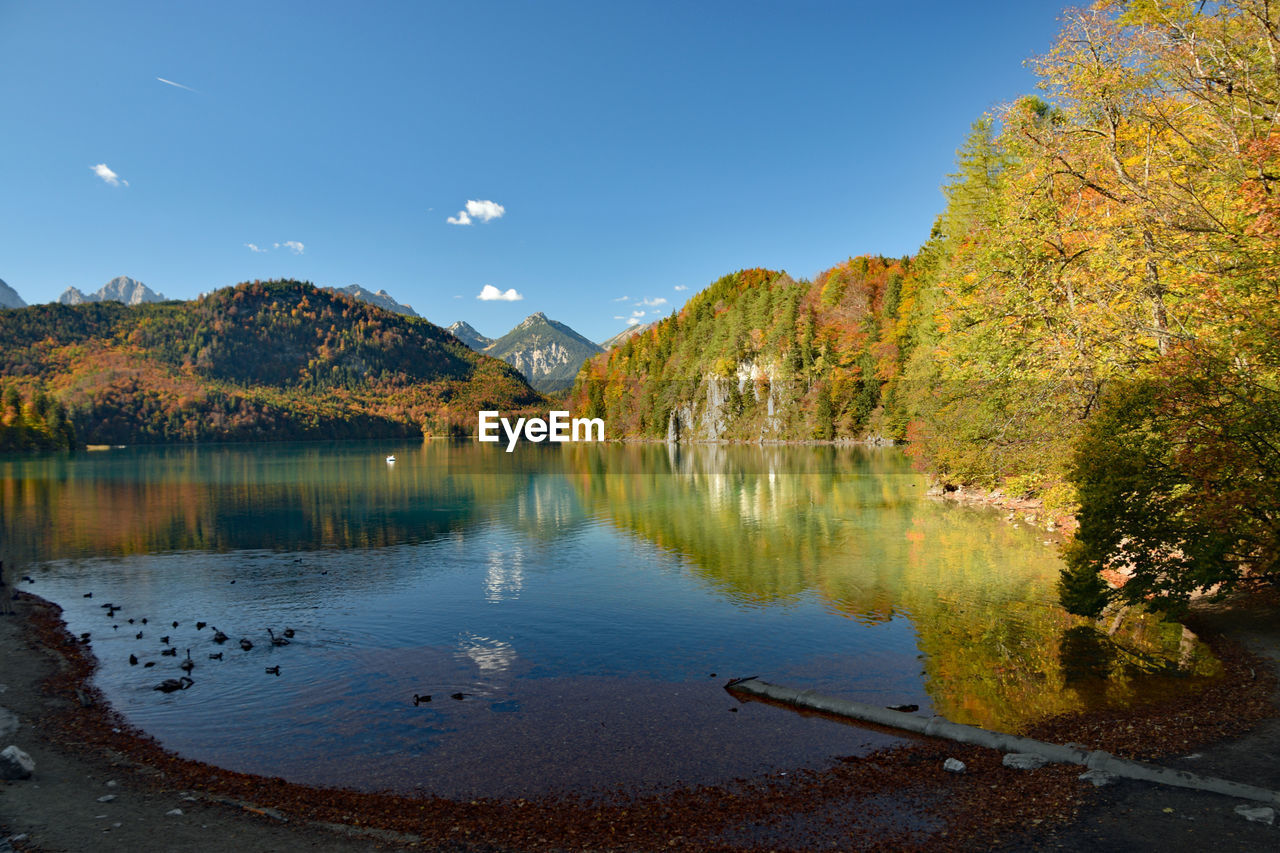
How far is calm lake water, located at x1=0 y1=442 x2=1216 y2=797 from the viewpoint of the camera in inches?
566

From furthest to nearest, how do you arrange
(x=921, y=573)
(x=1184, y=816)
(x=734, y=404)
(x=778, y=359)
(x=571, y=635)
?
(x=734, y=404), (x=778, y=359), (x=921, y=573), (x=571, y=635), (x=1184, y=816)

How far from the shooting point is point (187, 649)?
21344 mm

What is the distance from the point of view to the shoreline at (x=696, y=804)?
1019 cm

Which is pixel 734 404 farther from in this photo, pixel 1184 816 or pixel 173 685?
pixel 1184 816

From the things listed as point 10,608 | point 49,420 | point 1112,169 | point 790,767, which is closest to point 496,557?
point 10,608

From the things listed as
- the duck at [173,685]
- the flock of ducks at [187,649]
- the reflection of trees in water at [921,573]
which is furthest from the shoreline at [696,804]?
the flock of ducks at [187,649]

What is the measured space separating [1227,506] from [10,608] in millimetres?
39245

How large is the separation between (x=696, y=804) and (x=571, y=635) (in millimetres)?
11547

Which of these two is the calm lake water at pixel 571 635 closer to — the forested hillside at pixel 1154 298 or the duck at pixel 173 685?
the duck at pixel 173 685

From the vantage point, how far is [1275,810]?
9172 millimetres

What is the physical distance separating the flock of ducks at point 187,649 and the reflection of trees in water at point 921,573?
15962mm

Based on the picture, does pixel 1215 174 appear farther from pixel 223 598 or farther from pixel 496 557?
pixel 223 598

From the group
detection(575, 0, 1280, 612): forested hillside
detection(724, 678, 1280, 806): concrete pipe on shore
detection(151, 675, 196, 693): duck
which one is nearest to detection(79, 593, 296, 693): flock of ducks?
detection(151, 675, 196, 693): duck

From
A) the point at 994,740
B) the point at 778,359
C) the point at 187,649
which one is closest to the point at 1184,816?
the point at 994,740
